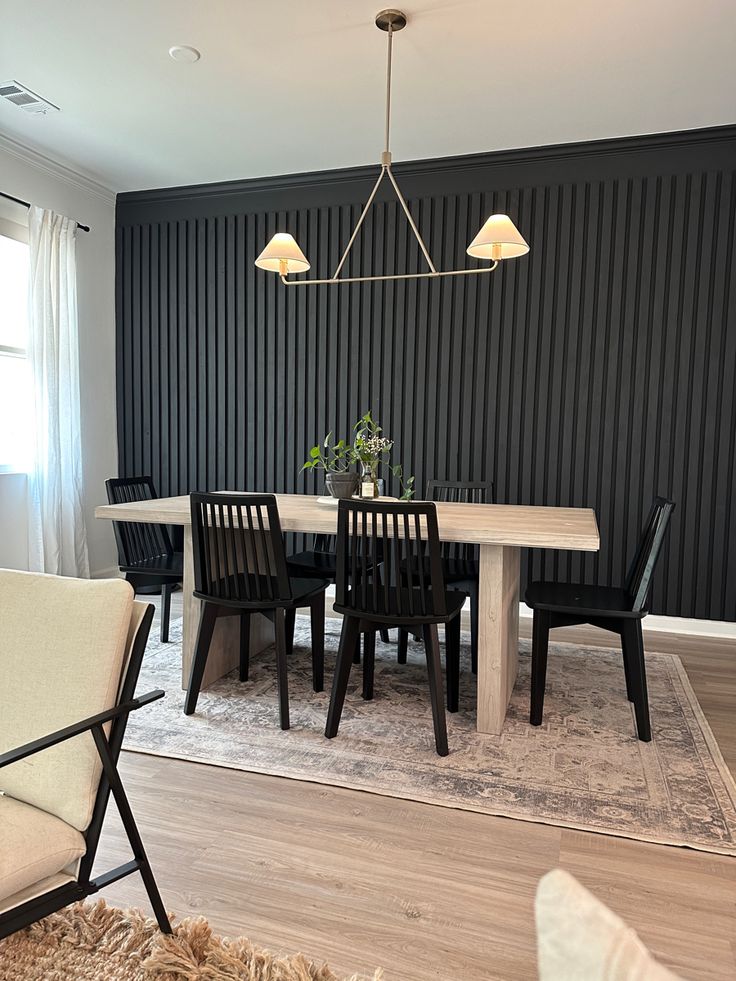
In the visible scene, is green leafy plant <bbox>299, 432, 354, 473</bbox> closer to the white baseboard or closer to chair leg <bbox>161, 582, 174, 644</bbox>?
chair leg <bbox>161, 582, 174, 644</bbox>

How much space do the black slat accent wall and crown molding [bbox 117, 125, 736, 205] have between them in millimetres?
16

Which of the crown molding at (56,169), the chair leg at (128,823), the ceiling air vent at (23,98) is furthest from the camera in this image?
the crown molding at (56,169)

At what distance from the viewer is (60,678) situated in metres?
1.49

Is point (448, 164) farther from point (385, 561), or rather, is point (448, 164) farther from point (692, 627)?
point (692, 627)

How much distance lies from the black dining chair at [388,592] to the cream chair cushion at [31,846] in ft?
4.37

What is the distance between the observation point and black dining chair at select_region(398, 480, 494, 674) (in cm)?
343

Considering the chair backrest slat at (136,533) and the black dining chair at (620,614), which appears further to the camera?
the chair backrest slat at (136,533)

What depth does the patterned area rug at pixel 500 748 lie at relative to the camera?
2.16 meters

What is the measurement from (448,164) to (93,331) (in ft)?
Result: 9.11

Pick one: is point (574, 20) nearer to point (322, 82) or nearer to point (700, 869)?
point (322, 82)

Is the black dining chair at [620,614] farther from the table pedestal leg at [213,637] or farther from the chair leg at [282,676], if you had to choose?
the table pedestal leg at [213,637]

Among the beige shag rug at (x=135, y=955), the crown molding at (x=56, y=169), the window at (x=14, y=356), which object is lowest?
the beige shag rug at (x=135, y=955)

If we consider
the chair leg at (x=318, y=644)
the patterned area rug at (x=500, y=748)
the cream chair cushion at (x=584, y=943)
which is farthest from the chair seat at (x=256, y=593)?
the cream chair cushion at (x=584, y=943)

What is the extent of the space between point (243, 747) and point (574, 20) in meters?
3.19
